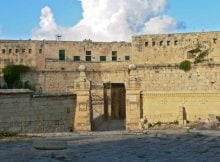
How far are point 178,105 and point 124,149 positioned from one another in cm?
1007

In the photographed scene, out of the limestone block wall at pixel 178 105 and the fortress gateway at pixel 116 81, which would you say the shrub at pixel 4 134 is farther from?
the limestone block wall at pixel 178 105

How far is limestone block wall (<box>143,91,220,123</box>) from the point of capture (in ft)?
81.6

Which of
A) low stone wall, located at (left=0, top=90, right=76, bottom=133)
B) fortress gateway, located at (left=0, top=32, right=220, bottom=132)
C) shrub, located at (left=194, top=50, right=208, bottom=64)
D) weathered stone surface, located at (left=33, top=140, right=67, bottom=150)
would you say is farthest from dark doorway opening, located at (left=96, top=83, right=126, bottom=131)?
weathered stone surface, located at (left=33, top=140, right=67, bottom=150)

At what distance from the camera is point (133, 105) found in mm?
24594

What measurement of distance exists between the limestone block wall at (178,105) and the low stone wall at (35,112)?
407 cm

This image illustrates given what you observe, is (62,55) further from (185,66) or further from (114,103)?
(185,66)

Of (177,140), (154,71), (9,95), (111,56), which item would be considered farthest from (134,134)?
(111,56)

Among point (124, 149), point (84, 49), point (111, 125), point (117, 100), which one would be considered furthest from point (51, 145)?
point (84, 49)

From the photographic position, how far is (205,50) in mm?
35625

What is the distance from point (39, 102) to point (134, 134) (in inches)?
220

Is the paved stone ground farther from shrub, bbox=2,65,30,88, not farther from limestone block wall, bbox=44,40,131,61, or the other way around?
limestone block wall, bbox=44,40,131,61

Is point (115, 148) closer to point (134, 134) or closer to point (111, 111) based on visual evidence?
point (134, 134)

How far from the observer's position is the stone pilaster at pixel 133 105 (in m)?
24.4

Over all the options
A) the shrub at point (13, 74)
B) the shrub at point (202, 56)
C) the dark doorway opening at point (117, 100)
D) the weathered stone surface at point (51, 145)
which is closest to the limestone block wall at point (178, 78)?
the shrub at point (202, 56)
